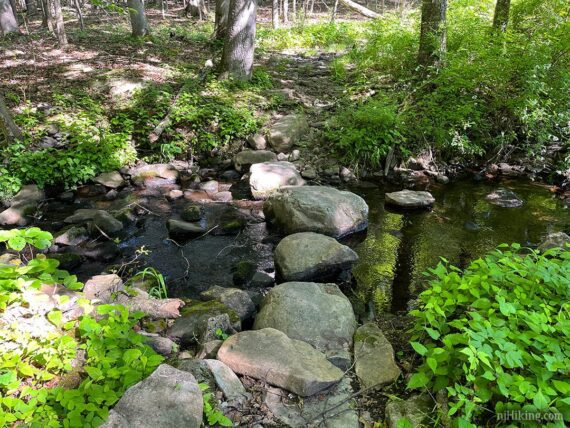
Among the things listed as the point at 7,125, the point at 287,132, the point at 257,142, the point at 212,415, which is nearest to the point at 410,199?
the point at 287,132

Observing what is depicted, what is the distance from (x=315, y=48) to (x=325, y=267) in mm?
12991

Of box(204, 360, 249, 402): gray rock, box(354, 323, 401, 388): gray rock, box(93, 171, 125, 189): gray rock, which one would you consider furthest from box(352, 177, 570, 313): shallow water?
box(93, 171, 125, 189): gray rock

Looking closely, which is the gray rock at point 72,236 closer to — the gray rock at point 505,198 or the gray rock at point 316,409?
the gray rock at point 316,409

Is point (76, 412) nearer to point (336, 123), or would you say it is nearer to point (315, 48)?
point (336, 123)

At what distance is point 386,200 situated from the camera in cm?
809

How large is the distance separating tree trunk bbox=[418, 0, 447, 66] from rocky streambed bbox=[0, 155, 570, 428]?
Result: 11.2 ft

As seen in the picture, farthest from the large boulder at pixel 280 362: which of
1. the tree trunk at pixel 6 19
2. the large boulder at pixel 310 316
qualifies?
the tree trunk at pixel 6 19

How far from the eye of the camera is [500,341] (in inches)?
100

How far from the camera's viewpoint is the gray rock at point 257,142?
31.5ft

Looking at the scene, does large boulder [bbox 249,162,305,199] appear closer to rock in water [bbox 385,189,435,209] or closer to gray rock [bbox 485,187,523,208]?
rock in water [bbox 385,189,435,209]

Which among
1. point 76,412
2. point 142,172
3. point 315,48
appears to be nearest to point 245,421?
point 76,412

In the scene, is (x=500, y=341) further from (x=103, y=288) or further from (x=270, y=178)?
(x=270, y=178)

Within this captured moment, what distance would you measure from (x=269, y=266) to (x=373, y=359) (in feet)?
8.75

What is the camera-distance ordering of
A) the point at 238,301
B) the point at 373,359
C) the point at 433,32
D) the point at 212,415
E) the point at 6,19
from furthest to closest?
1. the point at 6,19
2. the point at 433,32
3. the point at 238,301
4. the point at 373,359
5. the point at 212,415
